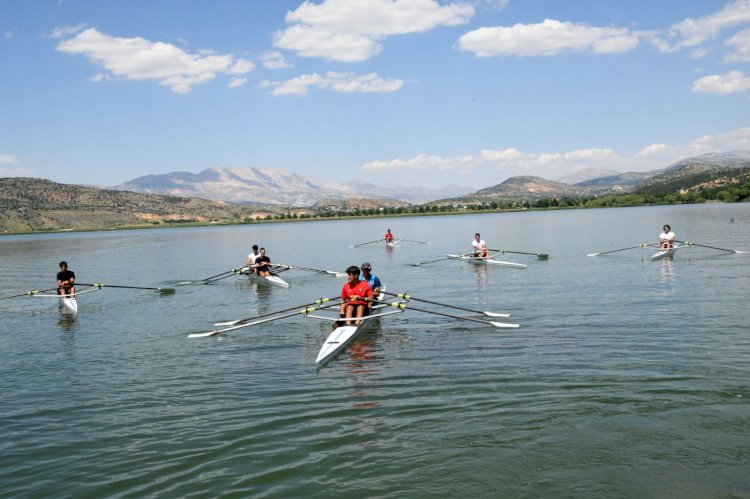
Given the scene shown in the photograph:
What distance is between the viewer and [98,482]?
26.5 ft

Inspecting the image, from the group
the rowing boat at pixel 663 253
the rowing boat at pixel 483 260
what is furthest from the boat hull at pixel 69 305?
the rowing boat at pixel 663 253

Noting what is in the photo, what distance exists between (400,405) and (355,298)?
6.40 meters

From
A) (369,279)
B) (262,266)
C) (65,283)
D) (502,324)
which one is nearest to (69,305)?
(65,283)

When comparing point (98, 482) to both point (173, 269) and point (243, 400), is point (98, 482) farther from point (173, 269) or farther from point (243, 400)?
point (173, 269)

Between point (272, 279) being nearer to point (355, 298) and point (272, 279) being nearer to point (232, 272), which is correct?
point (232, 272)

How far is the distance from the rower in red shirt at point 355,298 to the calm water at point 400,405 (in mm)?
850

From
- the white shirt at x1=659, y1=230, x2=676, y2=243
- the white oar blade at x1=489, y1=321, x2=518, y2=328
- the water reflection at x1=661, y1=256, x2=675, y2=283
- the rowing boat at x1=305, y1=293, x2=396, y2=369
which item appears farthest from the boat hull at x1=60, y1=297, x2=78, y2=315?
the white shirt at x1=659, y1=230, x2=676, y2=243

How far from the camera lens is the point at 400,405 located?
408 inches

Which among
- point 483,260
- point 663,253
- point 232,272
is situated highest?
point 232,272

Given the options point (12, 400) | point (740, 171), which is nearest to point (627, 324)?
point (12, 400)

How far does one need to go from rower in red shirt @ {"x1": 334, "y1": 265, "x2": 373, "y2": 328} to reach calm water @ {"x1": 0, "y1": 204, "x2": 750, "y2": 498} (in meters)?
0.85

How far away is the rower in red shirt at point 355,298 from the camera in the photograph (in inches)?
652

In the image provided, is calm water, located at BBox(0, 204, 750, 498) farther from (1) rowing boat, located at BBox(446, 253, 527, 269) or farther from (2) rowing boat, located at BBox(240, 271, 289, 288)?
→ (1) rowing boat, located at BBox(446, 253, 527, 269)

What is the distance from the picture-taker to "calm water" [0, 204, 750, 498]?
7863mm
